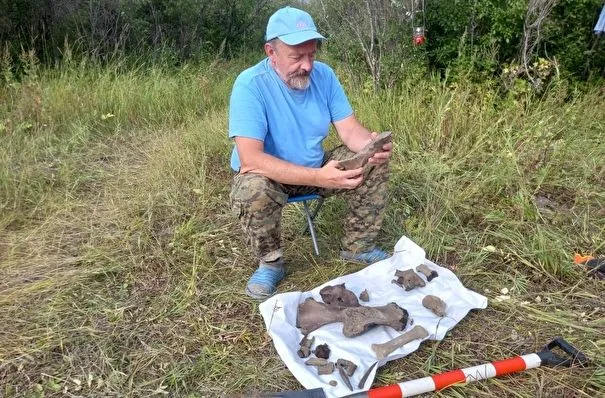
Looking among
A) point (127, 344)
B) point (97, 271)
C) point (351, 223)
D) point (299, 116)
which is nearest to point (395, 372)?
point (351, 223)

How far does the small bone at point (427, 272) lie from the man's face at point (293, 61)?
1.07m

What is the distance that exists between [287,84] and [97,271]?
135 centimetres

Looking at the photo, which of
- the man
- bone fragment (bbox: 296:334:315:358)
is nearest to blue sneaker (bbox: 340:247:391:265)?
the man

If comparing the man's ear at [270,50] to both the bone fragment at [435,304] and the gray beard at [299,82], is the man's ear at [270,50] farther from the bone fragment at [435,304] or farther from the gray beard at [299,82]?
the bone fragment at [435,304]

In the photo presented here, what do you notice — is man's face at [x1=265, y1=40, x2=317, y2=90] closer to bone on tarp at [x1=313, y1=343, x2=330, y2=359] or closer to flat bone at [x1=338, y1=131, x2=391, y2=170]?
flat bone at [x1=338, y1=131, x2=391, y2=170]

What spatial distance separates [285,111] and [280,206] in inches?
18.8

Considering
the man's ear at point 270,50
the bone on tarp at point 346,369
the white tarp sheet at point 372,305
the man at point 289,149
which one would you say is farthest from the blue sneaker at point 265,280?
the man's ear at point 270,50

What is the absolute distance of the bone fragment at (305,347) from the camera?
2139 millimetres

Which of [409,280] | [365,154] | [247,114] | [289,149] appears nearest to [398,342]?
[409,280]

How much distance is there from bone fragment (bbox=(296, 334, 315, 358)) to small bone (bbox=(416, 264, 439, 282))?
710 millimetres

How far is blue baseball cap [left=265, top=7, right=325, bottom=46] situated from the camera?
238cm

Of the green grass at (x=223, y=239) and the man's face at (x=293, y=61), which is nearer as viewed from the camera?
the green grass at (x=223, y=239)

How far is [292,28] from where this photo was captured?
240 cm

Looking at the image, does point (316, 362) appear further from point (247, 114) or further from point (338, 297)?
point (247, 114)
